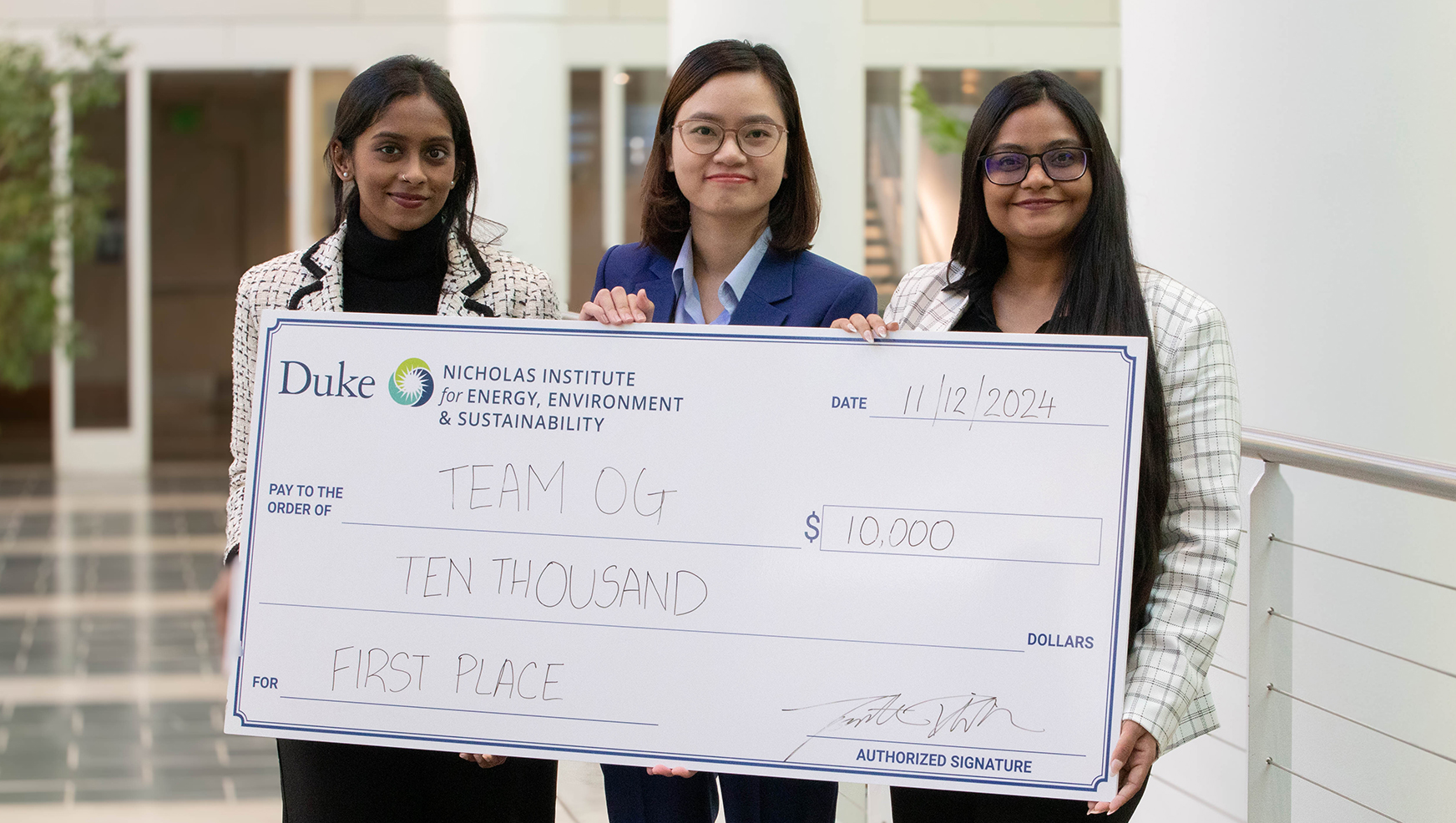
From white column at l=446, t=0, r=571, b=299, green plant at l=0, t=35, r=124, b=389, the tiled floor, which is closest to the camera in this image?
the tiled floor

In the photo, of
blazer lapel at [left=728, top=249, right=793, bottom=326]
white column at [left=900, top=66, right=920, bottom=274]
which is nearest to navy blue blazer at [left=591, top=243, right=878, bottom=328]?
blazer lapel at [left=728, top=249, right=793, bottom=326]

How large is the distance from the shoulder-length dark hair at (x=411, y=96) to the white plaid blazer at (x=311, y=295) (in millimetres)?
22

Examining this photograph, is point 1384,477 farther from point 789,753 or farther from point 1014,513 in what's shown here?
point 789,753

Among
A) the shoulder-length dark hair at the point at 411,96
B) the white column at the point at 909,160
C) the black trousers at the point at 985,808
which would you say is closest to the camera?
the black trousers at the point at 985,808

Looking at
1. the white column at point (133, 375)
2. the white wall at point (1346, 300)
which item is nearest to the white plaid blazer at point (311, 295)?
the white wall at point (1346, 300)

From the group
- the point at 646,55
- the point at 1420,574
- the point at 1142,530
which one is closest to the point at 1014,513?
the point at 1142,530

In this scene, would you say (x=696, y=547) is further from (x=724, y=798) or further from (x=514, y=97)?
(x=514, y=97)

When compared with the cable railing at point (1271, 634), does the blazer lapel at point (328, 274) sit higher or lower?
higher

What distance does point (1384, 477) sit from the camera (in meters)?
2.32

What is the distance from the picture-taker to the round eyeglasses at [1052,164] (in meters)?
2.11

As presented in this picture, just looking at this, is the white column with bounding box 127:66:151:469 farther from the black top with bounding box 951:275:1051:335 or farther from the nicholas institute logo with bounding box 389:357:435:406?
→ the black top with bounding box 951:275:1051:335

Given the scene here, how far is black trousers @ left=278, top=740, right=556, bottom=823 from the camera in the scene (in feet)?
7.76

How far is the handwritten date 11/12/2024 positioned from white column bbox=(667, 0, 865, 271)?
8.08ft
